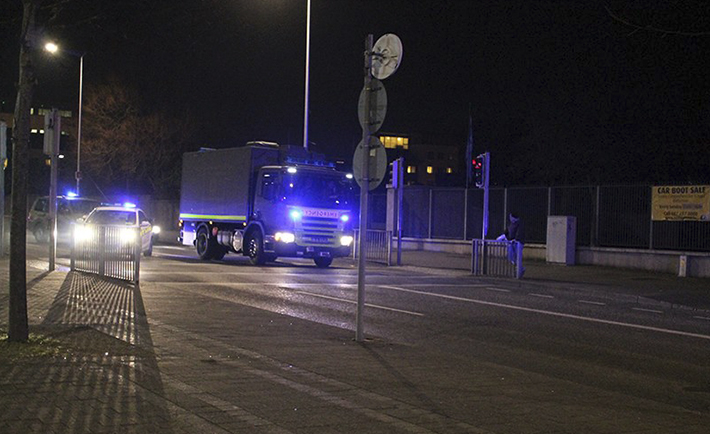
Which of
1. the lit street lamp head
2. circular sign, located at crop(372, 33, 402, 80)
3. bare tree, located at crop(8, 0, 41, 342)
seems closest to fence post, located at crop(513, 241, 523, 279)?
circular sign, located at crop(372, 33, 402, 80)

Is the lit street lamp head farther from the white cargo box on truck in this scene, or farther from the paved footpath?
the white cargo box on truck

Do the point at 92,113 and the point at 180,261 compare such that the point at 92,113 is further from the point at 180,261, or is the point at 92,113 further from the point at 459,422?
the point at 459,422

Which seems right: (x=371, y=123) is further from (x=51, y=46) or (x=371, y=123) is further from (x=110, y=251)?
(x=110, y=251)

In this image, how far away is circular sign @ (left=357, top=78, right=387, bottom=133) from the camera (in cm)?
1000

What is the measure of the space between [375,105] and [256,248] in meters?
14.6

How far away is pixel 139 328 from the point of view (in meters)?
10.6

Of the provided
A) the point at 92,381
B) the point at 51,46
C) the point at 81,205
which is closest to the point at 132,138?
the point at 81,205

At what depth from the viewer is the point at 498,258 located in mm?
22562

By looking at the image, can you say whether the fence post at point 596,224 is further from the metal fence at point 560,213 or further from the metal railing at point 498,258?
the metal railing at point 498,258

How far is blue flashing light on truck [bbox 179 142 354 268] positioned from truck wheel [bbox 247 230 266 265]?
1.2 inches

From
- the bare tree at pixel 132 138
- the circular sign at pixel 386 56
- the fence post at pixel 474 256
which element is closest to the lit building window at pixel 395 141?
the bare tree at pixel 132 138

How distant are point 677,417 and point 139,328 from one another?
22.0 ft

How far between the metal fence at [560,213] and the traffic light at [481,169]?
5441mm

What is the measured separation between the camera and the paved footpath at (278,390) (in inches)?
238
